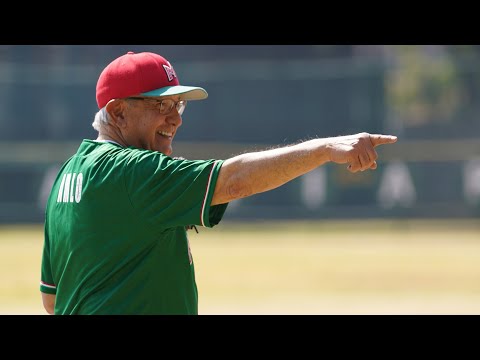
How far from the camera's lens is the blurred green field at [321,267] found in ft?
Answer: 37.7

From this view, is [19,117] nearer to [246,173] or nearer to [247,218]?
[247,218]

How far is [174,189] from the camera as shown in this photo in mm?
3033

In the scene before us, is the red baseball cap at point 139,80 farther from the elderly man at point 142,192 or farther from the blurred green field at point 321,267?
the blurred green field at point 321,267

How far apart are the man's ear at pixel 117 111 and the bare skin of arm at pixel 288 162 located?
21.2 inches

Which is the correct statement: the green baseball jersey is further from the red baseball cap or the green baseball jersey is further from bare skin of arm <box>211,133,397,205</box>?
the red baseball cap

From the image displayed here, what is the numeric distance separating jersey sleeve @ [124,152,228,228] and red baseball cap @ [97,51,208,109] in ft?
1.23

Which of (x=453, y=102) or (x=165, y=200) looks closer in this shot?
(x=165, y=200)

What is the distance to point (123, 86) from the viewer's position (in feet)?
11.0

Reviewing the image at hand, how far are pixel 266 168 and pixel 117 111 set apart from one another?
69cm

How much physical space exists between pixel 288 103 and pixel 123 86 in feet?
66.6

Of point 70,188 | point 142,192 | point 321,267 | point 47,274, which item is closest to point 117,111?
point 70,188

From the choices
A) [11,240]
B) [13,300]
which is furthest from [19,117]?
[13,300]
